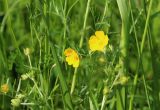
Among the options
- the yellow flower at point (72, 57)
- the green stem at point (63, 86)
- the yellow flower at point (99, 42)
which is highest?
the yellow flower at point (99, 42)

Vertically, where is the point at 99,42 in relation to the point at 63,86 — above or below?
above

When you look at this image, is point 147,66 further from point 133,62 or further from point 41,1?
point 41,1

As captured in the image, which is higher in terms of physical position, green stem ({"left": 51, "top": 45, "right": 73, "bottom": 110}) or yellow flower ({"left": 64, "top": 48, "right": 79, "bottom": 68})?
yellow flower ({"left": 64, "top": 48, "right": 79, "bottom": 68})

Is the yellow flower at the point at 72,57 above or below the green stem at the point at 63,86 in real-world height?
above

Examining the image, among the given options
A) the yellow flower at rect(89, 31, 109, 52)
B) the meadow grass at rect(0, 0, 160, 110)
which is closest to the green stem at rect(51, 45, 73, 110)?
the meadow grass at rect(0, 0, 160, 110)

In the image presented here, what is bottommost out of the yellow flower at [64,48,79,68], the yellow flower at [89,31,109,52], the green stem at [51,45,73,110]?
the green stem at [51,45,73,110]

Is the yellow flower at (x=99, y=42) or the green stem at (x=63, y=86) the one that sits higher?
the yellow flower at (x=99, y=42)

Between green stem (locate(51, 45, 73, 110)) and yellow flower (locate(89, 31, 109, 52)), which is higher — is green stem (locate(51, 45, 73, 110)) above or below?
below

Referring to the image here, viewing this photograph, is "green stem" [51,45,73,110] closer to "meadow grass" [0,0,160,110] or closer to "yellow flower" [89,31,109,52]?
"meadow grass" [0,0,160,110]

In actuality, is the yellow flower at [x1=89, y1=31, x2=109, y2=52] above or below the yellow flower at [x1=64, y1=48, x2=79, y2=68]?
above

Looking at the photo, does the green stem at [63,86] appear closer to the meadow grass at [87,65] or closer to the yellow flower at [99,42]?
the meadow grass at [87,65]

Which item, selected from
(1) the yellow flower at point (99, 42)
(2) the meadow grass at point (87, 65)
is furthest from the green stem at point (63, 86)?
(1) the yellow flower at point (99, 42)
